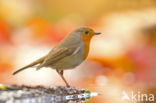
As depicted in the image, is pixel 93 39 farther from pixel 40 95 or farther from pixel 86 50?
pixel 40 95

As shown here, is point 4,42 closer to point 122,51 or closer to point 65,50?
point 122,51

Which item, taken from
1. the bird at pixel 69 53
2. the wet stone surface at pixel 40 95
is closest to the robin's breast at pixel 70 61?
the bird at pixel 69 53

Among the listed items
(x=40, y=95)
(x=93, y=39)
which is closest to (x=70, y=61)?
(x=40, y=95)

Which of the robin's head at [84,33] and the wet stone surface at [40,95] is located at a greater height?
the robin's head at [84,33]

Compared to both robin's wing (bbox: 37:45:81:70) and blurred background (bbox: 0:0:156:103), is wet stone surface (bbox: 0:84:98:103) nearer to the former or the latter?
robin's wing (bbox: 37:45:81:70)

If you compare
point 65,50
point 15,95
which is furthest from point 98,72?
point 15,95

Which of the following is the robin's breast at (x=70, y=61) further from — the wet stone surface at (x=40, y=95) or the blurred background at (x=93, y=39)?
the blurred background at (x=93, y=39)

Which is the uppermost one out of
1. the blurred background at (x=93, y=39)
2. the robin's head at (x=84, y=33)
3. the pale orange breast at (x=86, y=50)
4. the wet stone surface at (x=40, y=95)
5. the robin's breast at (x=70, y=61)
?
the blurred background at (x=93, y=39)

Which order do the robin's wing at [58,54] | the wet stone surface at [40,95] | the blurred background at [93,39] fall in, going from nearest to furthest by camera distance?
the wet stone surface at [40,95] → the robin's wing at [58,54] → the blurred background at [93,39]
